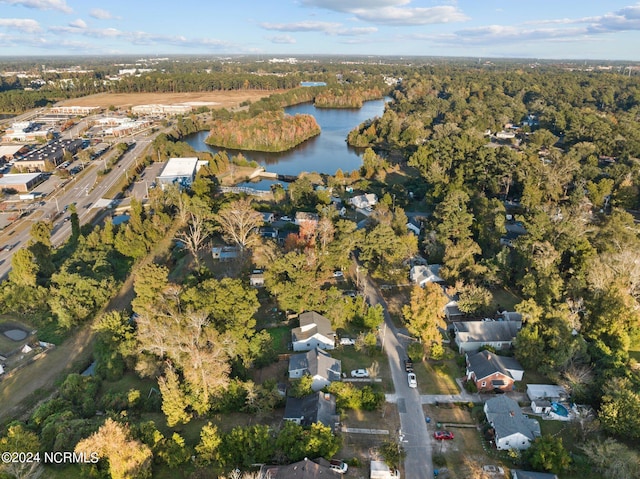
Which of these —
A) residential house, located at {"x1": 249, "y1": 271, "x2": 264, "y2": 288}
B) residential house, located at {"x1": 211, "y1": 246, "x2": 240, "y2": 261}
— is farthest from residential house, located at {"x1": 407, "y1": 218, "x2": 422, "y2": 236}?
residential house, located at {"x1": 211, "y1": 246, "x2": 240, "y2": 261}

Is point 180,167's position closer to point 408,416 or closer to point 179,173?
point 179,173

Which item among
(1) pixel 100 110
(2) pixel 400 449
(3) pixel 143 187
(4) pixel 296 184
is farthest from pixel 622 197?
(1) pixel 100 110

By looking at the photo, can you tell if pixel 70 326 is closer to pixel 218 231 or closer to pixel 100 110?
pixel 218 231

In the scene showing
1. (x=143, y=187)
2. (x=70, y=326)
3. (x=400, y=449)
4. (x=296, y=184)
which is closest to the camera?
(x=400, y=449)

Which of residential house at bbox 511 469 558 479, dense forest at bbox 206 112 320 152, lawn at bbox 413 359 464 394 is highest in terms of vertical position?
dense forest at bbox 206 112 320 152

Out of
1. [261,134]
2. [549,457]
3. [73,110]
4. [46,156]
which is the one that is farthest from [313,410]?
[73,110]

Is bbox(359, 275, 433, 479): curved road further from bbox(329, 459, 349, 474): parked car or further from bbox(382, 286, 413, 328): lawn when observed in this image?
bbox(329, 459, 349, 474): parked car
